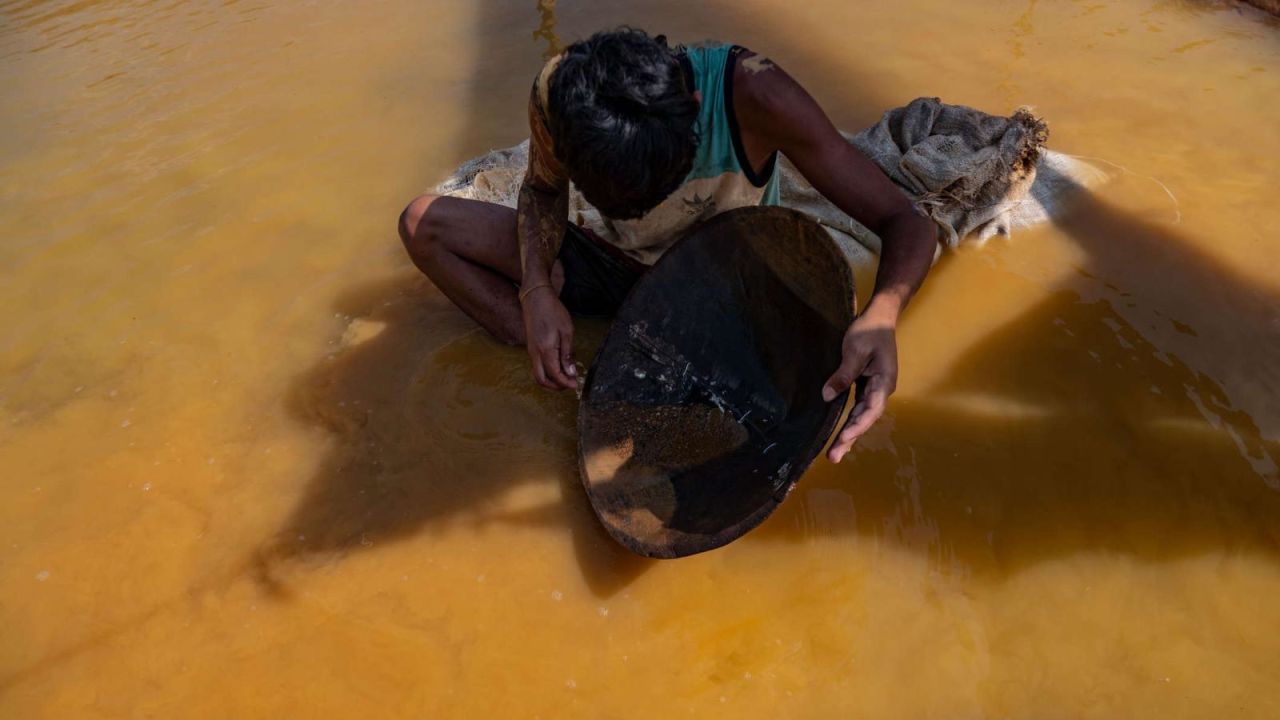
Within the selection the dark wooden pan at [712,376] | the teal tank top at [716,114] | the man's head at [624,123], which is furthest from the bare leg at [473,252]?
the man's head at [624,123]

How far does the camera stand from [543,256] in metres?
Answer: 2.15

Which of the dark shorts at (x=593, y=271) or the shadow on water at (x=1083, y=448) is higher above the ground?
the dark shorts at (x=593, y=271)

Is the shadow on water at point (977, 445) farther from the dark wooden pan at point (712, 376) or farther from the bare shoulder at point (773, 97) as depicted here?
the bare shoulder at point (773, 97)

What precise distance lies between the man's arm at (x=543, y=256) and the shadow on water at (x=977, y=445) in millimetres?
275

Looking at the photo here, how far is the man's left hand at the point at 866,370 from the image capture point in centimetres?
150

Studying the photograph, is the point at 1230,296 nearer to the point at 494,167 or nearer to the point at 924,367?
the point at 924,367

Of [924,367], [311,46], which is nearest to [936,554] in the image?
[924,367]

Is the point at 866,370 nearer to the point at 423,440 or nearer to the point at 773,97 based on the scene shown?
the point at 773,97

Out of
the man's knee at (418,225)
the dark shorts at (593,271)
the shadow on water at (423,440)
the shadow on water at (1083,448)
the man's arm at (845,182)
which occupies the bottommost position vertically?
the shadow on water at (423,440)

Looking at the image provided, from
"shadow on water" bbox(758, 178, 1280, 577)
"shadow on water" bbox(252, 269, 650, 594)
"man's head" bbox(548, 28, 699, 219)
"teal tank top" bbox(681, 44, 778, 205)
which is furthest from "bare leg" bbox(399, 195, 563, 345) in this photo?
"shadow on water" bbox(758, 178, 1280, 577)

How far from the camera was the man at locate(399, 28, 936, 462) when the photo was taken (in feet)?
5.02

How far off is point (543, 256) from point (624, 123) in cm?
69

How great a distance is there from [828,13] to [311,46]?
255 centimetres

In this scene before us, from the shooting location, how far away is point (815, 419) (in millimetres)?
1768
